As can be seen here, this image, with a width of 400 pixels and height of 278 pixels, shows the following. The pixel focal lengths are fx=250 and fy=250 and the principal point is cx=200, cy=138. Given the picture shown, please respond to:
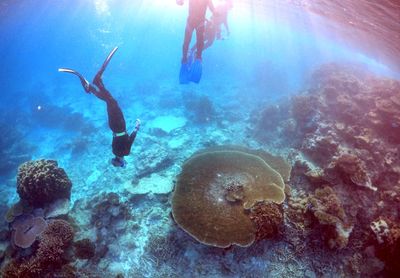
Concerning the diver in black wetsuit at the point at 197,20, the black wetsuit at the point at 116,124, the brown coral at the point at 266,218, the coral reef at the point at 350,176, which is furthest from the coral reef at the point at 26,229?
the coral reef at the point at 350,176

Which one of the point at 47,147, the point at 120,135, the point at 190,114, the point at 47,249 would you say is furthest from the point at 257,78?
the point at 47,249

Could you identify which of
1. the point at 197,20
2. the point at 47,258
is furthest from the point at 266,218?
the point at 197,20

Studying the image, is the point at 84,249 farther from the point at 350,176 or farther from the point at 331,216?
the point at 350,176

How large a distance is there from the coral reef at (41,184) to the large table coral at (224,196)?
178 inches

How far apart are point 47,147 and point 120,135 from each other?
570 inches

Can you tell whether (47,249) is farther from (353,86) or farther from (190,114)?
(353,86)

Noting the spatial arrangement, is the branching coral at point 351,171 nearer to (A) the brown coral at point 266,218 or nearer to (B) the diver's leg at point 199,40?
(A) the brown coral at point 266,218

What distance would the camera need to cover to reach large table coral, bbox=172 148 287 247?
19.2ft

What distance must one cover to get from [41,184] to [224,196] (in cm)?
607

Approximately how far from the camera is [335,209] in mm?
6504

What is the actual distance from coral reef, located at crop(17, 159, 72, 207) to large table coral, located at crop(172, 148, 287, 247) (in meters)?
4.52

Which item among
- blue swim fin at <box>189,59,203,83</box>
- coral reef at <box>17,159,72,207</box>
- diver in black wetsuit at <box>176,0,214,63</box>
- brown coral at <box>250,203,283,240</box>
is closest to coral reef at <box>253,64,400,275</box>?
brown coral at <box>250,203,283,240</box>

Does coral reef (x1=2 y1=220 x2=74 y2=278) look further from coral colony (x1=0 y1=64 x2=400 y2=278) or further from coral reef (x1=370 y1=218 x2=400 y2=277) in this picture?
coral reef (x1=370 y1=218 x2=400 y2=277)

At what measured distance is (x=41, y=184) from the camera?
26.9ft
